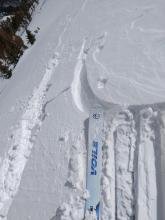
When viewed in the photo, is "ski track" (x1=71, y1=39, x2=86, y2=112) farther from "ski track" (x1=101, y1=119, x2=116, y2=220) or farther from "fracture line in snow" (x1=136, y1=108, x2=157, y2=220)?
"fracture line in snow" (x1=136, y1=108, x2=157, y2=220)

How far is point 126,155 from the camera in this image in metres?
2.88

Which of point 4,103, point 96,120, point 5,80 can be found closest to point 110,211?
point 96,120

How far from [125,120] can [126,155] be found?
447 millimetres

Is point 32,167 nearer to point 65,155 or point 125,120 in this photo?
point 65,155

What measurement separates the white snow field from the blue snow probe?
6 centimetres

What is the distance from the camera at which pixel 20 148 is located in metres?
3.81

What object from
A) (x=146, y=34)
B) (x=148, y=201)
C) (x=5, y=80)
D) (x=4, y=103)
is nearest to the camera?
(x=148, y=201)

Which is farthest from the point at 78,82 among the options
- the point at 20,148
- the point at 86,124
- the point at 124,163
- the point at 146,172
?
the point at 146,172

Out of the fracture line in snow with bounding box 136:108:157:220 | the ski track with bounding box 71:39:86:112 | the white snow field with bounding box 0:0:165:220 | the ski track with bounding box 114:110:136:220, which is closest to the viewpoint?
the fracture line in snow with bounding box 136:108:157:220

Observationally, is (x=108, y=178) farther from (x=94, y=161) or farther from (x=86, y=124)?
(x=86, y=124)

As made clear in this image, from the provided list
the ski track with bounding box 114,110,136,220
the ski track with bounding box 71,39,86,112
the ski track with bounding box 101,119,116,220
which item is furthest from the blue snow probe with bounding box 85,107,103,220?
the ski track with bounding box 71,39,86,112

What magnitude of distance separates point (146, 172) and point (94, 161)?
603 mm

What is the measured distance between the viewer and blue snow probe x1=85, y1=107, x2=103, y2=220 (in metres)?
2.72

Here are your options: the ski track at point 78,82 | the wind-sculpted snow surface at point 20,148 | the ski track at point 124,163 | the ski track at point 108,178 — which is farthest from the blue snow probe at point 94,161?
the wind-sculpted snow surface at point 20,148
